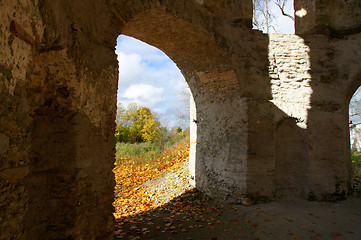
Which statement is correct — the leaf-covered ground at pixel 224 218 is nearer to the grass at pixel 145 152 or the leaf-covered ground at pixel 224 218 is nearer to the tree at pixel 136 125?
the grass at pixel 145 152

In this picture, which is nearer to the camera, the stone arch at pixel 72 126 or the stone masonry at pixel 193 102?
the stone masonry at pixel 193 102

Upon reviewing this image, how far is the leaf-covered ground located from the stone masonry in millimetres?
311

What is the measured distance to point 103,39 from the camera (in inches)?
121

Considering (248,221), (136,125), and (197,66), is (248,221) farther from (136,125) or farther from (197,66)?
(136,125)

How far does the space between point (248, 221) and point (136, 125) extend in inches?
433

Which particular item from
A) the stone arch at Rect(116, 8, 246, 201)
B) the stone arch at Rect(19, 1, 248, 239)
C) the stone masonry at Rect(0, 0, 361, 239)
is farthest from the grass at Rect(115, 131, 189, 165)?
the stone arch at Rect(19, 1, 248, 239)

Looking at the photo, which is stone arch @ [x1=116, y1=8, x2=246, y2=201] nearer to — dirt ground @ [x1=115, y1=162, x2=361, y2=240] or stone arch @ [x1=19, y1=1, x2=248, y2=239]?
stone arch @ [x1=19, y1=1, x2=248, y2=239]

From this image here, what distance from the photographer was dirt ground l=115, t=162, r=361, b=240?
4172 millimetres

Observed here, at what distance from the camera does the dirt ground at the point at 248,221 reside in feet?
13.7

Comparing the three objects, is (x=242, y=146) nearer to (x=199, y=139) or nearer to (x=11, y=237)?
(x=199, y=139)

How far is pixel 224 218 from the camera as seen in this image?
4.84 metres

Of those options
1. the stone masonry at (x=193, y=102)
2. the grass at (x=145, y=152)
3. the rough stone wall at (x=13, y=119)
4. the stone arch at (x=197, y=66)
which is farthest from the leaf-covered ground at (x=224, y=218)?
the grass at (x=145, y=152)

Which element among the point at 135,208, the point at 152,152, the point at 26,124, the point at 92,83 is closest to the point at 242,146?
the point at 135,208

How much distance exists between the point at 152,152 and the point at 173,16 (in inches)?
289
